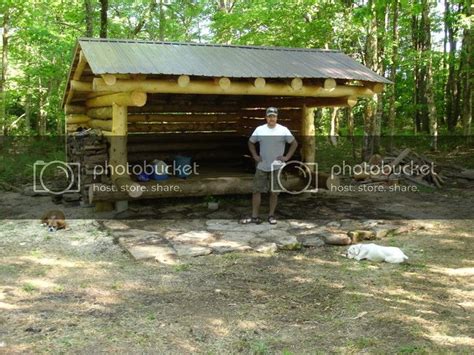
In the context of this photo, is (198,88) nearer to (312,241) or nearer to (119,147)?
(119,147)

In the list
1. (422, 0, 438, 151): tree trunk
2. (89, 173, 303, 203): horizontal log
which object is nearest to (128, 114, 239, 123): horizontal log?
(89, 173, 303, 203): horizontal log

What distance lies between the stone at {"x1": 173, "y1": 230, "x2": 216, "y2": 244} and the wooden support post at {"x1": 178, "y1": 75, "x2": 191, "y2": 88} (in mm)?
2391

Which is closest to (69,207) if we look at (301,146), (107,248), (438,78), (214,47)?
(107,248)

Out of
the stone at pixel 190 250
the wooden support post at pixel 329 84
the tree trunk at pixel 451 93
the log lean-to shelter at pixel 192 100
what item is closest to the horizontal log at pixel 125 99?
the log lean-to shelter at pixel 192 100

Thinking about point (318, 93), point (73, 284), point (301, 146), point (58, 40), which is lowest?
point (73, 284)

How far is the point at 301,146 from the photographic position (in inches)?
418

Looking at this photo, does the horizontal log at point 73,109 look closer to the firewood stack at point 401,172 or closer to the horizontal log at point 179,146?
the horizontal log at point 179,146

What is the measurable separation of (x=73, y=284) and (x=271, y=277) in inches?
84.0

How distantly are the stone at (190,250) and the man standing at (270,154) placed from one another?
59.1 inches

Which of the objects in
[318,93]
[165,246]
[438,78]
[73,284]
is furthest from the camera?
[438,78]

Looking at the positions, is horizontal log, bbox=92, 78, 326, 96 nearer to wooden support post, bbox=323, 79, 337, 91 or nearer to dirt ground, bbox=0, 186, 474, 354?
wooden support post, bbox=323, 79, 337, 91

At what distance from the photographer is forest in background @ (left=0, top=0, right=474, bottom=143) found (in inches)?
581

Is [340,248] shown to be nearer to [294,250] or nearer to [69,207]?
[294,250]

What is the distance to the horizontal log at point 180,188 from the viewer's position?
8.04m
